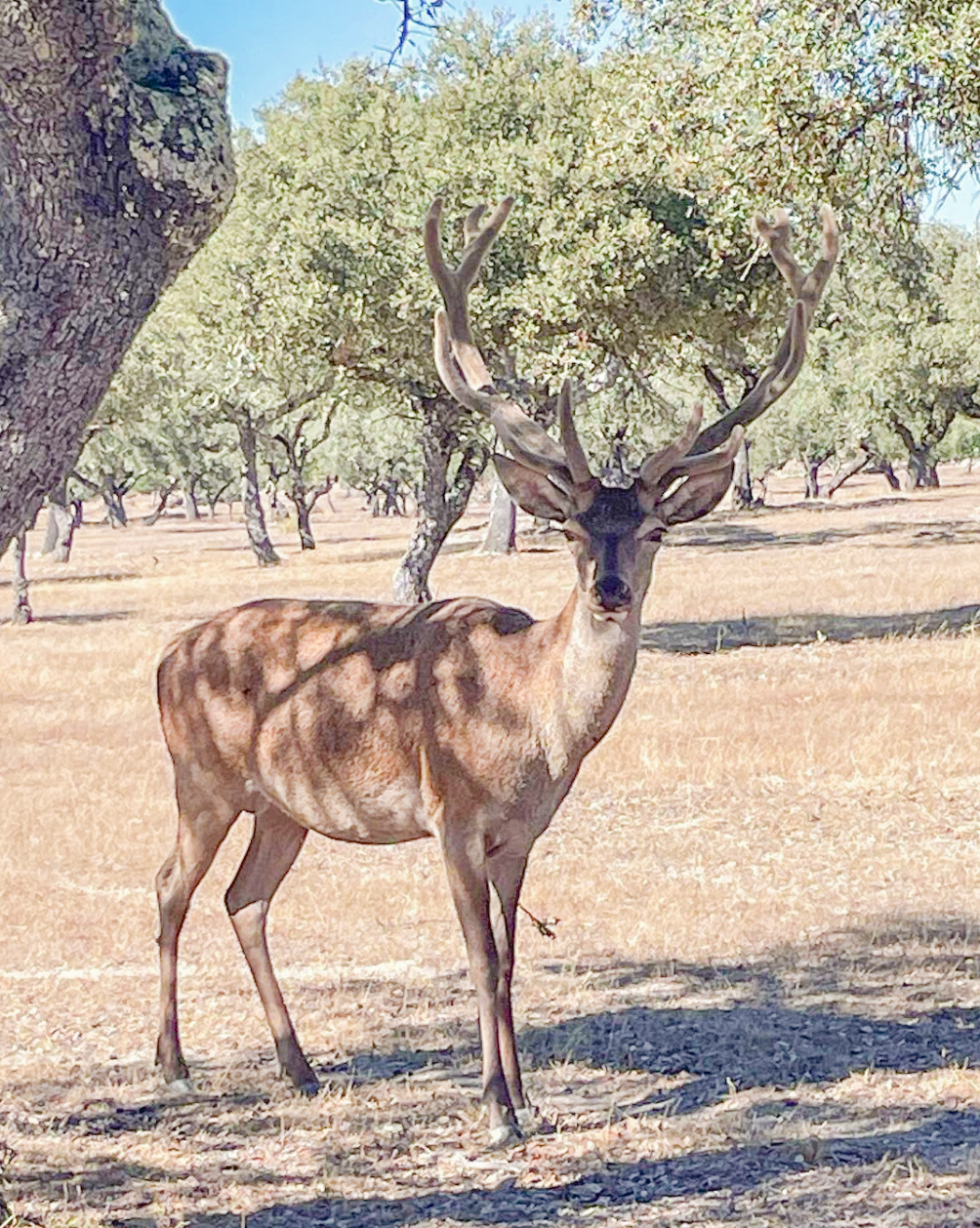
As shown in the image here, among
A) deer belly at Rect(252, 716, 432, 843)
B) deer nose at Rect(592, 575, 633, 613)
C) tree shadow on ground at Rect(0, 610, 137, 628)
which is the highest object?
deer nose at Rect(592, 575, 633, 613)

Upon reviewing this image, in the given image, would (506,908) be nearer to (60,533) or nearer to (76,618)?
(76,618)

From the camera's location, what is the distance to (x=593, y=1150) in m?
6.22

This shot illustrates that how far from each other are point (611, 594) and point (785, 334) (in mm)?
1664

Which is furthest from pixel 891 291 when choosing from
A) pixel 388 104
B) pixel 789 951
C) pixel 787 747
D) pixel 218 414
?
pixel 789 951

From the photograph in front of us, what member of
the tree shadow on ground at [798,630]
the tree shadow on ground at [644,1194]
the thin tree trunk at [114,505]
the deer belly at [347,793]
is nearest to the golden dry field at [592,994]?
the tree shadow on ground at [644,1194]

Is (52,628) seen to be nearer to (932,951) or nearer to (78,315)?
(932,951)

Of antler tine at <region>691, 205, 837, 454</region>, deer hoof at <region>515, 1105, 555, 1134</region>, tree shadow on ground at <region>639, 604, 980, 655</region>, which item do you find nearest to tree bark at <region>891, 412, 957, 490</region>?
tree shadow on ground at <region>639, 604, 980, 655</region>

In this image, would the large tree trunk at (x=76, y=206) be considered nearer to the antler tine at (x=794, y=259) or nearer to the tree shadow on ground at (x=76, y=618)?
the antler tine at (x=794, y=259)

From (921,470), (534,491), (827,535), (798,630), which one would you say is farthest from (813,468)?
(534,491)

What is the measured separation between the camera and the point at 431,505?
26.1 m

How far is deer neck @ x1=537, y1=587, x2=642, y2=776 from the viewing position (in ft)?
21.5

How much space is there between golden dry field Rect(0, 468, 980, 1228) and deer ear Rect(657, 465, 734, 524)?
2133 mm

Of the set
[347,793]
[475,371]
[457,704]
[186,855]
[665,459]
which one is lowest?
[186,855]

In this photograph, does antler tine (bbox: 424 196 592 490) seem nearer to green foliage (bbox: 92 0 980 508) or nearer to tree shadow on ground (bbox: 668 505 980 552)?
green foliage (bbox: 92 0 980 508)
